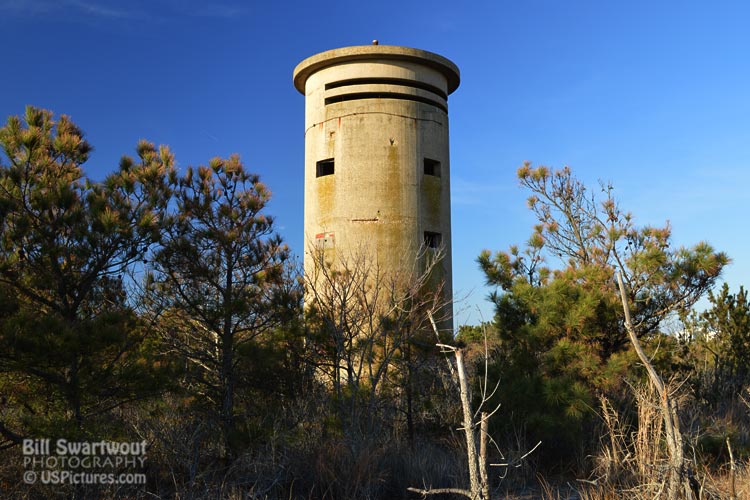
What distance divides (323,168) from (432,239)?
258 centimetres

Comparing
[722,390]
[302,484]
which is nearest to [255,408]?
[302,484]

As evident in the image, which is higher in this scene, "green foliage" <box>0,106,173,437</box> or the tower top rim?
the tower top rim

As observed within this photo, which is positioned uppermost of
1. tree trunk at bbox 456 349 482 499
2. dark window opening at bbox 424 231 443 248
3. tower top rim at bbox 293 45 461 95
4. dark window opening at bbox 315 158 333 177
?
tower top rim at bbox 293 45 461 95

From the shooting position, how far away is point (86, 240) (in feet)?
22.8

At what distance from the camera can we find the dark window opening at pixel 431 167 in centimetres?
1289

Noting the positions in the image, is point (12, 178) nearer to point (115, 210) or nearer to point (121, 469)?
point (115, 210)

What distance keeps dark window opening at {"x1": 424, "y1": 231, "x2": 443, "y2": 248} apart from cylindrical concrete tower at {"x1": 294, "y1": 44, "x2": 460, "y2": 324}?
2cm

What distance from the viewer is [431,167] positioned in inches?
520

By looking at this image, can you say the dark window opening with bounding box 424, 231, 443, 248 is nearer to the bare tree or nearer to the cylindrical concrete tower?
the cylindrical concrete tower

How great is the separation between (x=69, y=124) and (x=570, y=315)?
6715 millimetres

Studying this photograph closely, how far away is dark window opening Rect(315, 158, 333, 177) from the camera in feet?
41.8

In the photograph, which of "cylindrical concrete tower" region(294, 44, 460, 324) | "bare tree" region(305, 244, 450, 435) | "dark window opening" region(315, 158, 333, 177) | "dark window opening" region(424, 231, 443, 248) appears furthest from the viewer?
"dark window opening" region(315, 158, 333, 177)

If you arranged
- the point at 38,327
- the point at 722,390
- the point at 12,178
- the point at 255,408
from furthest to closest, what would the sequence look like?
the point at 722,390 < the point at 255,408 < the point at 12,178 < the point at 38,327

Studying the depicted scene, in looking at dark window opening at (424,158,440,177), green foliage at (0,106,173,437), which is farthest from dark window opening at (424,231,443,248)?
green foliage at (0,106,173,437)
